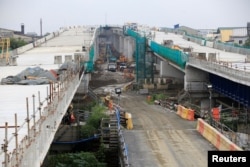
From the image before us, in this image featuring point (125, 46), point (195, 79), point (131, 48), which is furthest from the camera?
point (125, 46)

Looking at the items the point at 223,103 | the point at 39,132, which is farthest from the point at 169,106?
the point at 39,132

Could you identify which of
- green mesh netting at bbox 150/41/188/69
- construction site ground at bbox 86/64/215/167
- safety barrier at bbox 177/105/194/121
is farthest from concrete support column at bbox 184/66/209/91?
safety barrier at bbox 177/105/194/121

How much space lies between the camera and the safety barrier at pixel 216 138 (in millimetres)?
24359

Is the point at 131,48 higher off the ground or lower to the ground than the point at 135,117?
higher

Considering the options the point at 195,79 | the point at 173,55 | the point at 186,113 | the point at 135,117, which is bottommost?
the point at 135,117

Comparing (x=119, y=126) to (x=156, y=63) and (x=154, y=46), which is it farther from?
(x=156, y=63)

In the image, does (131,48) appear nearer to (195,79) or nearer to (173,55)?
(173,55)

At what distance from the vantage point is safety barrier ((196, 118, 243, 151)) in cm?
2436

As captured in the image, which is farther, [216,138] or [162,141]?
[162,141]

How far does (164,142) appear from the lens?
28281 millimetres

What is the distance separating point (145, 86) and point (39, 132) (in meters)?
46.2

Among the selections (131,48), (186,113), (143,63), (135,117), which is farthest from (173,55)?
(131,48)

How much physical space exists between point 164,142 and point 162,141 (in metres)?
0.28

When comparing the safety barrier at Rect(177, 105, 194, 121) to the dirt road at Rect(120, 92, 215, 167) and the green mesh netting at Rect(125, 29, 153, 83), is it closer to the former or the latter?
the dirt road at Rect(120, 92, 215, 167)
